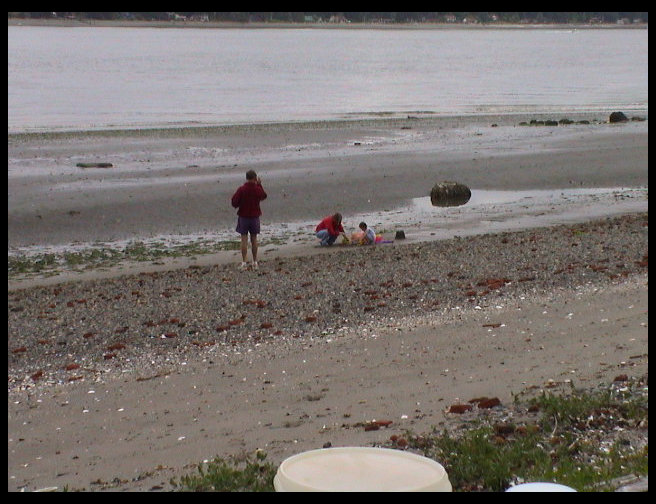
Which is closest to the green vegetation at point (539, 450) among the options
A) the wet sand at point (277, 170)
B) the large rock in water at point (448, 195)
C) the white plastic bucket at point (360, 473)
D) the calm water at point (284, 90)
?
the white plastic bucket at point (360, 473)

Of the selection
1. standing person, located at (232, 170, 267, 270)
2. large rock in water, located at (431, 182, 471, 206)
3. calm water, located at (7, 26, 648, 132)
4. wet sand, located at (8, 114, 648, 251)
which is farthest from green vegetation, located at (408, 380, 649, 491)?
calm water, located at (7, 26, 648, 132)

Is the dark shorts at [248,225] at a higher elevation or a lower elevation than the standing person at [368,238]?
higher

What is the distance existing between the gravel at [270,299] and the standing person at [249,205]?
0.48 meters

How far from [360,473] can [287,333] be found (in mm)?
6985

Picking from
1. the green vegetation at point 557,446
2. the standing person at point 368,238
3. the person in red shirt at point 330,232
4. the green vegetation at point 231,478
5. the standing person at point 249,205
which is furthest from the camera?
the person in red shirt at point 330,232

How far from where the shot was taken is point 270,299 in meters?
11.8

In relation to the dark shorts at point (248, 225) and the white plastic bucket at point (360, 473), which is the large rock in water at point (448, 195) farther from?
the white plastic bucket at point (360, 473)

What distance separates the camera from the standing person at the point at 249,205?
45.5 ft

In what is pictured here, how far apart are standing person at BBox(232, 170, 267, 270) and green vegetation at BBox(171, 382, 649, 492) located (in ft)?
25.2

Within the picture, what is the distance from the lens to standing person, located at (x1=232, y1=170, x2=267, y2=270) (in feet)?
45.5

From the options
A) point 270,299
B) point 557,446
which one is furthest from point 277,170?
point 557,446

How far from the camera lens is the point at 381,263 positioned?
14.2m
